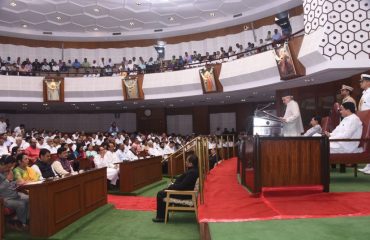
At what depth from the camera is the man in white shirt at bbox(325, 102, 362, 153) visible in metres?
4.96

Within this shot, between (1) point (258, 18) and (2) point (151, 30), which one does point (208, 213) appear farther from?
(2) point (151, 30)

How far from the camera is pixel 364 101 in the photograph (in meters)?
6.25

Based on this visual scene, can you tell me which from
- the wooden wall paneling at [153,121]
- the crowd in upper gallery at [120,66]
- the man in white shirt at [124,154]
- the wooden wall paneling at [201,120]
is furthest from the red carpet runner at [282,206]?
the wooden wall paneling at [153,121]

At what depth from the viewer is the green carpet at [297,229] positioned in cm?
264

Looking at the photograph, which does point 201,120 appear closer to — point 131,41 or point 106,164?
point 131,41

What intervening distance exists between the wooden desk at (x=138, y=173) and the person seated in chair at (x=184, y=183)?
8.81 feet

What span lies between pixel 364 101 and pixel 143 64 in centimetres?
1447

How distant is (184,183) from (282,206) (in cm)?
215

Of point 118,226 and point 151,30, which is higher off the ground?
point 151,30

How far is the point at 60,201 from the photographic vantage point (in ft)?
16.8

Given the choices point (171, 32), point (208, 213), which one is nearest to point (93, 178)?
point (208, 213)

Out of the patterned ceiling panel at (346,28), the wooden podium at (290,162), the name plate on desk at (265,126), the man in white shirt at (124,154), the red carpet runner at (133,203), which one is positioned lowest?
the red carpet runner at (133,203)

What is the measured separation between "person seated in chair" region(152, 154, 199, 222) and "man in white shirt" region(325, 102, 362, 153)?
78.0 inches

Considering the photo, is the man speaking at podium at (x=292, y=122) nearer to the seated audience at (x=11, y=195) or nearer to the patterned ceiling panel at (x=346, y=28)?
the seated audience at (x=11, y=195)
